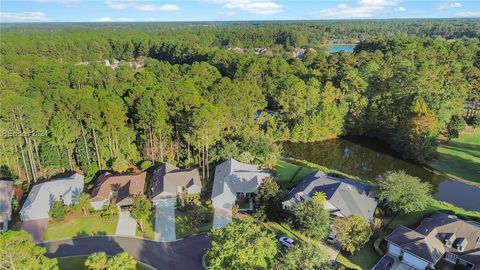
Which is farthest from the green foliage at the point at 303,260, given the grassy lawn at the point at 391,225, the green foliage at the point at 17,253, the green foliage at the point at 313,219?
the green foliage at the point at 17,253

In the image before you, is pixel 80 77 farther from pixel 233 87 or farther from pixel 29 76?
pixel 233 87

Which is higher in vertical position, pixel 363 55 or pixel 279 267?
pixel 363 55

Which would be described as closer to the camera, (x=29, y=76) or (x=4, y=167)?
(x=4, y=167)

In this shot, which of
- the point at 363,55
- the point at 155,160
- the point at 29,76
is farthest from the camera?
the point at 363,55

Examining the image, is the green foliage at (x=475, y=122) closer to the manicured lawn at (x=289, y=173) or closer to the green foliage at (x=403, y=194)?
the manicured lawn at (x=289, y=173)

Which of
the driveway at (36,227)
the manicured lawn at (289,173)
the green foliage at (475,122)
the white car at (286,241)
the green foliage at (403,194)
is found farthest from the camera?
the green foliage at (475,122)

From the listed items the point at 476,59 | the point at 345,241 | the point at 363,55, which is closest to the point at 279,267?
the point at 345,241
